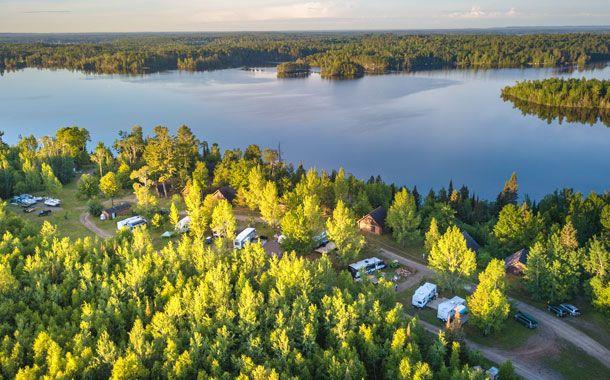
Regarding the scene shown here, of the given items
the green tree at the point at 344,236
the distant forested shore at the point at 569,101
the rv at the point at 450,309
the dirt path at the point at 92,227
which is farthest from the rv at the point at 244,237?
the distant forested shore at the point at 569,101

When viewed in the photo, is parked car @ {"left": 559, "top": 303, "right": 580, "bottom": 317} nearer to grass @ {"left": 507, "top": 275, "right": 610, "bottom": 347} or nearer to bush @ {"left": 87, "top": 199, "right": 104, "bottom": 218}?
grass @ {"left": 507, "top": 275, "right": 610, "bottom": 347}

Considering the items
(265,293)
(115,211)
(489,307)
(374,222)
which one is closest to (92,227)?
(115,211)

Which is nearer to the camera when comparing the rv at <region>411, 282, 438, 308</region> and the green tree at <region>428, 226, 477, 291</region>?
the rv at <region>411, 282, 438, 308</region>

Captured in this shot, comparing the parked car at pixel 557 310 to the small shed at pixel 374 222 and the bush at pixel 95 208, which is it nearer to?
the small shed at pixel 374 222

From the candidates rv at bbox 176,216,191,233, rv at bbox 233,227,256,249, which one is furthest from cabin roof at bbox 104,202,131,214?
rv at bbox 233,227,256,249

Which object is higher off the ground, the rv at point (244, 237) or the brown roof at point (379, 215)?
the brown roof at point (379, 215)
